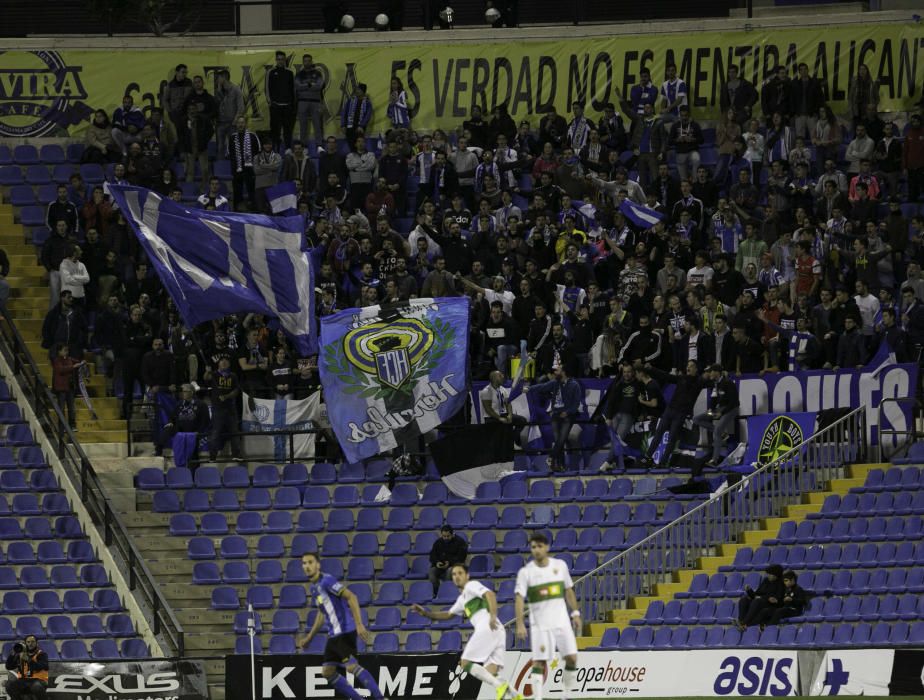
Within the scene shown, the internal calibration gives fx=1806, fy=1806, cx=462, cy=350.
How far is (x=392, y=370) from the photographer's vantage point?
3070 centimetres

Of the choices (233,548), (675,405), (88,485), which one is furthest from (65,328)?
(675,405)

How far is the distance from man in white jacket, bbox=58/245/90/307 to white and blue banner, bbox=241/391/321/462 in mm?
3863

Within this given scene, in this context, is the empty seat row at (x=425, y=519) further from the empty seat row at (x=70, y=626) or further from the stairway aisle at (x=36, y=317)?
the stairway aisle at (x=36, y=317)

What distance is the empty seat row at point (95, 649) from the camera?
27.3 metres

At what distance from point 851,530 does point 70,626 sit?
478 inches

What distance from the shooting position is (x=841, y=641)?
25328 mm

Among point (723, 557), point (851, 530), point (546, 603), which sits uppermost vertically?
point (546, 603)

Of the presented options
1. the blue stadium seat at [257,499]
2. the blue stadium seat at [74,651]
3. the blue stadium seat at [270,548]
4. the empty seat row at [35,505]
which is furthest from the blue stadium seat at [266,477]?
the blue stadium seat at [74,651]

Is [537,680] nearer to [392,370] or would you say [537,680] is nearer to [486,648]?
[486,648]

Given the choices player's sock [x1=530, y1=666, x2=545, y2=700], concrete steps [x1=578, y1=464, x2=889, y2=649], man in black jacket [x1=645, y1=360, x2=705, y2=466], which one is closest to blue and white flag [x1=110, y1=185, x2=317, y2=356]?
man in black jacket [x1=645, y1=360, x2=705, y2=466]

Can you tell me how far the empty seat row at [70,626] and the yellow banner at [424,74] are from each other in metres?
13.5

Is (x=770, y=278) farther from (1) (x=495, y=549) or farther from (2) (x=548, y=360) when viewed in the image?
(1) (x=495, y=549)

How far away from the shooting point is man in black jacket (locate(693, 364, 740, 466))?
95.7ft

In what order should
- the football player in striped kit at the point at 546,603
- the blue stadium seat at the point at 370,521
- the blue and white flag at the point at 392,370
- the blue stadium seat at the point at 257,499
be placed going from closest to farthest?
the football player in striped kit at the point at 546,603
the blue stadium seat at the point at 370,521
the blue stadium seat at the point at 257,499
the blue and white flag at the point at 392,370
